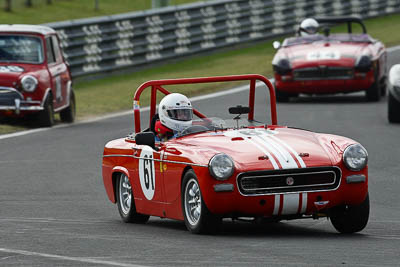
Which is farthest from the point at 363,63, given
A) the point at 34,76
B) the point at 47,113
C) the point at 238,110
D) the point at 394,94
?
the point at 238,110

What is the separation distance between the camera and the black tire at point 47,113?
17141 millimetres

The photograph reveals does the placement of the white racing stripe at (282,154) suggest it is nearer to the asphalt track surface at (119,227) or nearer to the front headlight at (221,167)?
the front headlight at (221,167)

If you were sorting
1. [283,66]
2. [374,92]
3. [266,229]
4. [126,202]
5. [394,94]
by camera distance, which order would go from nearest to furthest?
[266,229], [126,202], [394,94], [283,66], [374,92]

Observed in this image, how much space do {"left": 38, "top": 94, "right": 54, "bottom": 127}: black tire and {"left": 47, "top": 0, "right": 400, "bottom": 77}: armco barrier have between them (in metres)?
5.82

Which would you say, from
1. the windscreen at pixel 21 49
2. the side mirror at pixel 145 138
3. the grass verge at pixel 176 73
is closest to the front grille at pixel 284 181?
the side mirror at pixel 145 138

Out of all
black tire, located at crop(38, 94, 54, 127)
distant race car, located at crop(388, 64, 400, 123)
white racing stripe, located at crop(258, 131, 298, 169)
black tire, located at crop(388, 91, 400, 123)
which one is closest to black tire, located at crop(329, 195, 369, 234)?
white racing stripe, located at crop(258, 131, 298, 169)

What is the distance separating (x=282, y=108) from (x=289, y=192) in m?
11.2

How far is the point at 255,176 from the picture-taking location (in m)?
7.98

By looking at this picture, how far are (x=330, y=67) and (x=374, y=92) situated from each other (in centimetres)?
114

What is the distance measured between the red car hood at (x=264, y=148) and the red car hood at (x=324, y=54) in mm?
10170

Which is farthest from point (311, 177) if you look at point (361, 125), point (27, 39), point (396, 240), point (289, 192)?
point (27, 39)

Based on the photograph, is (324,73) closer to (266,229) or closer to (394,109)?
(394,109)

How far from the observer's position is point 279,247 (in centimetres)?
744

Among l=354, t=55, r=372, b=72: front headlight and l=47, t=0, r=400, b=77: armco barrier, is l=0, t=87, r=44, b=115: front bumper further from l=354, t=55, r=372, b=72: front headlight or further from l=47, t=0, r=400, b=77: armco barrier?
l=47, t=0, r=400, b=77: armco barrier
